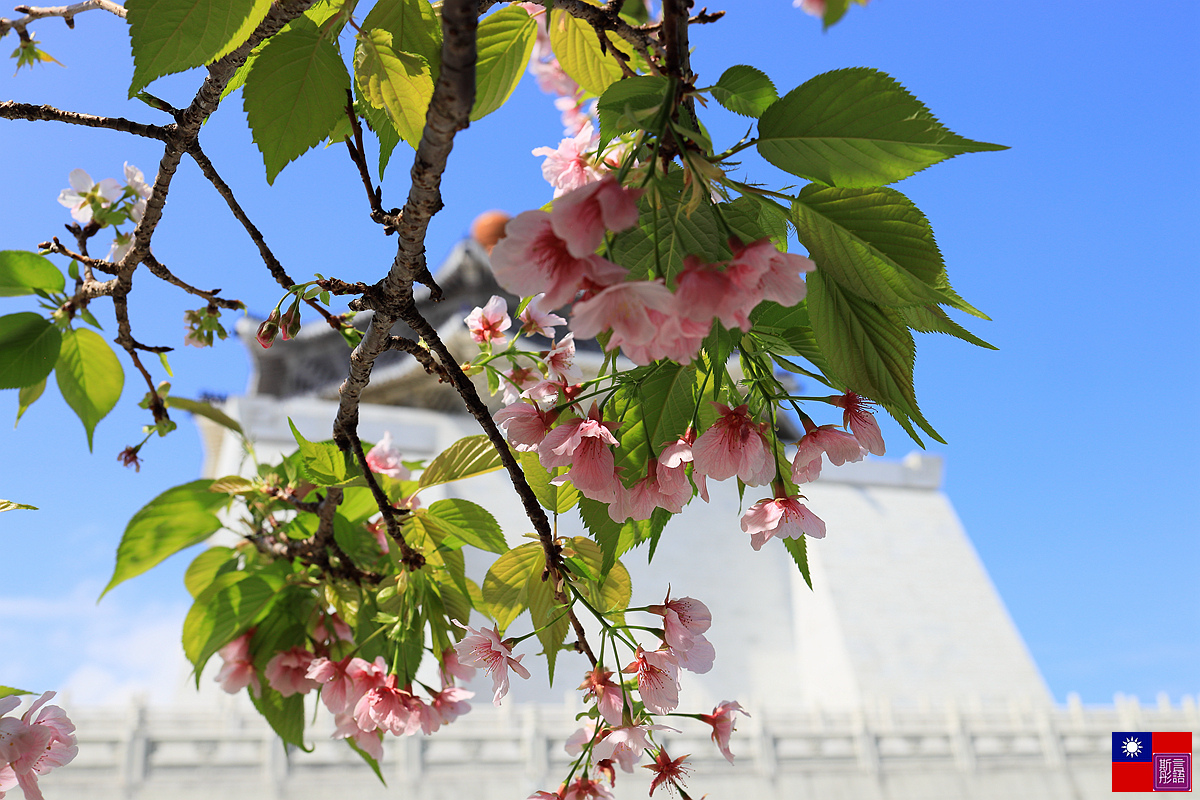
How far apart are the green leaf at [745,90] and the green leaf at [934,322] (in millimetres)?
91

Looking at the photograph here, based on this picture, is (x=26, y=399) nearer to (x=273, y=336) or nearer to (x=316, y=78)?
(x=273, y=336)

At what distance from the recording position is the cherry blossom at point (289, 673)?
61 cm

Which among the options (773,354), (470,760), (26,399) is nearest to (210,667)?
(470,760)

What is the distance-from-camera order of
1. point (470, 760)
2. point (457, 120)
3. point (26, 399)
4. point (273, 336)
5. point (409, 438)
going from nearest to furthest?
point (457, 120) < point (273, 336) < point (26, 399) < point (470, 760) < point (409, 438)

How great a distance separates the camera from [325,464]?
504 millimetres

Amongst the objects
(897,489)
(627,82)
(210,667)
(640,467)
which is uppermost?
(897,489)

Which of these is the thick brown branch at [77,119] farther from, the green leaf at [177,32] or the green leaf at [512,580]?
the green leaf at [512,580]

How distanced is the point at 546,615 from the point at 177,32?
341 millimetres

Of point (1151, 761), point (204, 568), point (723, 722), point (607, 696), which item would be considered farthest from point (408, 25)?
point (1151, 761)

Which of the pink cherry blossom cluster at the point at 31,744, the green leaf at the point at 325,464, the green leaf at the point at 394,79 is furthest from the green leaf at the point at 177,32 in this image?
the pink cherry blossom cluster at the point at 31,744

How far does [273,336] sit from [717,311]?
1.12ft

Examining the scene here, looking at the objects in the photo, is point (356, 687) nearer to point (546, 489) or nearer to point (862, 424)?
point (546, 489)

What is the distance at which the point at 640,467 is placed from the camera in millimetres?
343

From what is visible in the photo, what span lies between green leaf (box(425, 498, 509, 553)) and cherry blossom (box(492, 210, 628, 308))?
32 centimetres
